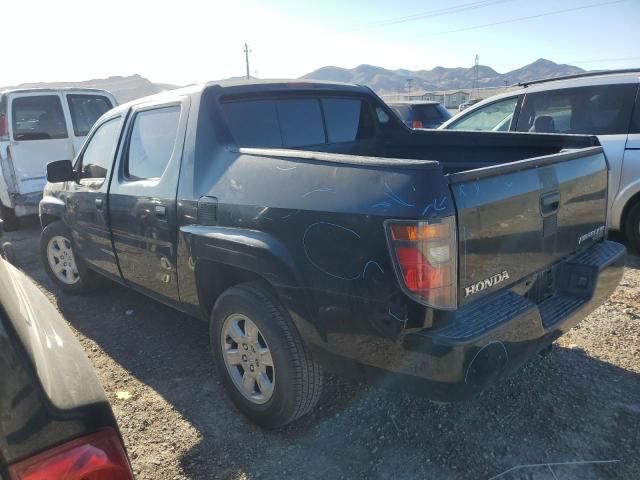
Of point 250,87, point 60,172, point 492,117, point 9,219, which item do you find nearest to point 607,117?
point 492,117

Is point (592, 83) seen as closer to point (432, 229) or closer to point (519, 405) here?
point (519, 405)

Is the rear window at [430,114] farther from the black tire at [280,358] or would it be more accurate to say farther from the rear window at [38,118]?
the black tire at [280,358]

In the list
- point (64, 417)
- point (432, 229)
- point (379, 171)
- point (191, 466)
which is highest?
point (379, 171)

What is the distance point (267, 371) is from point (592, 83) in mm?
4959

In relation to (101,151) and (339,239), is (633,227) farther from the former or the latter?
(101,151)

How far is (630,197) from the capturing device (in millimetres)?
Result: 5254

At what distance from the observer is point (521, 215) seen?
233 centimetres

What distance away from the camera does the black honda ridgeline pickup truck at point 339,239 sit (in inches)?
80.1

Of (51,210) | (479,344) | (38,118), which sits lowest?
(479,344)

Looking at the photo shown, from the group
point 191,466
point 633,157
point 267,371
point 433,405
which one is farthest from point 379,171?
point 633,157

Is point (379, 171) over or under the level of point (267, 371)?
over

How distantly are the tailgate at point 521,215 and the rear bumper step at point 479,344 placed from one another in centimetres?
11

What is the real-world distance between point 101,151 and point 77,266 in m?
1.25

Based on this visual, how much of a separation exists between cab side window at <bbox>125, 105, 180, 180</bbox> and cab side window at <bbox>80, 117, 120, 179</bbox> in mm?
277
